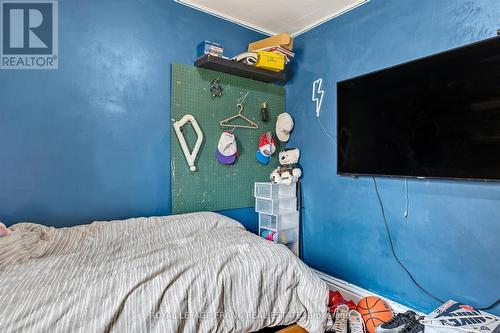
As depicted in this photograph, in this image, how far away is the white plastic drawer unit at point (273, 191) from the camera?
7.57 ft

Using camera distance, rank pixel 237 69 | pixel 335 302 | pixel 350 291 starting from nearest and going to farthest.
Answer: pixel 335 302 < pixel 350 291 < pixel 237 69

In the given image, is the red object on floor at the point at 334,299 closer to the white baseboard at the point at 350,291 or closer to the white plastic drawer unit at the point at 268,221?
the white baseboard at the point at 350,291

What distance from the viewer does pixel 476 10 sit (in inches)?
57.9

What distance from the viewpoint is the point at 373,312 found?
165 cm

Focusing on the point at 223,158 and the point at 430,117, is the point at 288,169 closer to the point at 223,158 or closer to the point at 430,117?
the point at 223,158

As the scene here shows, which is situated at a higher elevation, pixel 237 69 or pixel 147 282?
pixel 237 69

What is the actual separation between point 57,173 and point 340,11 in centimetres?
Result: 238

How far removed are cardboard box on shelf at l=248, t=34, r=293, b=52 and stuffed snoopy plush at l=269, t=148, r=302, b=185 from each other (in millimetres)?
912

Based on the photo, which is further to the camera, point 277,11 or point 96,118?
point 277,11

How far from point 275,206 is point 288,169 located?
35cm

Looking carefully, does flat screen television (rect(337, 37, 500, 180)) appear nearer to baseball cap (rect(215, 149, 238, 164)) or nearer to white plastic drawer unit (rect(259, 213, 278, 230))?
white plastic drawer unit (rect(259, 213, 278, 230))

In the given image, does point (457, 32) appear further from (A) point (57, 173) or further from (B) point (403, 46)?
(A) point (57, 173)

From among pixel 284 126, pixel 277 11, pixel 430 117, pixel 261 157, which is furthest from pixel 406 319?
pixel 277 11

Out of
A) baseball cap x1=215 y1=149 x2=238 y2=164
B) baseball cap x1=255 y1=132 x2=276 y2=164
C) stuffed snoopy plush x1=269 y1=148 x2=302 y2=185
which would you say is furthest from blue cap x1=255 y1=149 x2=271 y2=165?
baseball cap x1=215 y1=149 x2=238 y2=164
